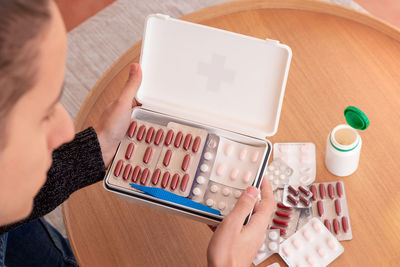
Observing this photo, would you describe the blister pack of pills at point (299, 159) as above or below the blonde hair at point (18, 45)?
below

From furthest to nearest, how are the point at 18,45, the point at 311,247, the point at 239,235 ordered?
the point at 311,247
the point at 239,235
the point at 18,45

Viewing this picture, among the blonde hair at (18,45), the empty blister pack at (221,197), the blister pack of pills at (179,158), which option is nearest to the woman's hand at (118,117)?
the blister pack of pills at (179,158)

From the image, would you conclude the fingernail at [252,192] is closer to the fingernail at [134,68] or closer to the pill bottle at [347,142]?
the pill bottle at [347,142]

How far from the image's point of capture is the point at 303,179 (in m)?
0.87

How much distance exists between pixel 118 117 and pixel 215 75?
0.21m

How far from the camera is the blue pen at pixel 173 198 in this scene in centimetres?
73

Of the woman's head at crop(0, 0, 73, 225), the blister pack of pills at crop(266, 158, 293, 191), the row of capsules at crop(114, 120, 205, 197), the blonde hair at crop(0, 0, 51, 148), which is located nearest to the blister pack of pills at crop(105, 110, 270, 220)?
the row of capsules at crop(114, 120, 205, 197)

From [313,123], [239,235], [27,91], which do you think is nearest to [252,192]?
[239,235]

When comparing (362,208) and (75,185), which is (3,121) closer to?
(75,185)

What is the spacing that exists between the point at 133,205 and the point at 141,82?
25cm

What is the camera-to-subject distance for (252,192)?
2.34ft

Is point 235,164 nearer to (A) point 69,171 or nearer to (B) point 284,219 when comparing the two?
(B) point 284,219

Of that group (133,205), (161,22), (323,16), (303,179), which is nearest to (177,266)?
(133,205)

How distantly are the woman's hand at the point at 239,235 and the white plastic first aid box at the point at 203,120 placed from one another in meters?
0.04
